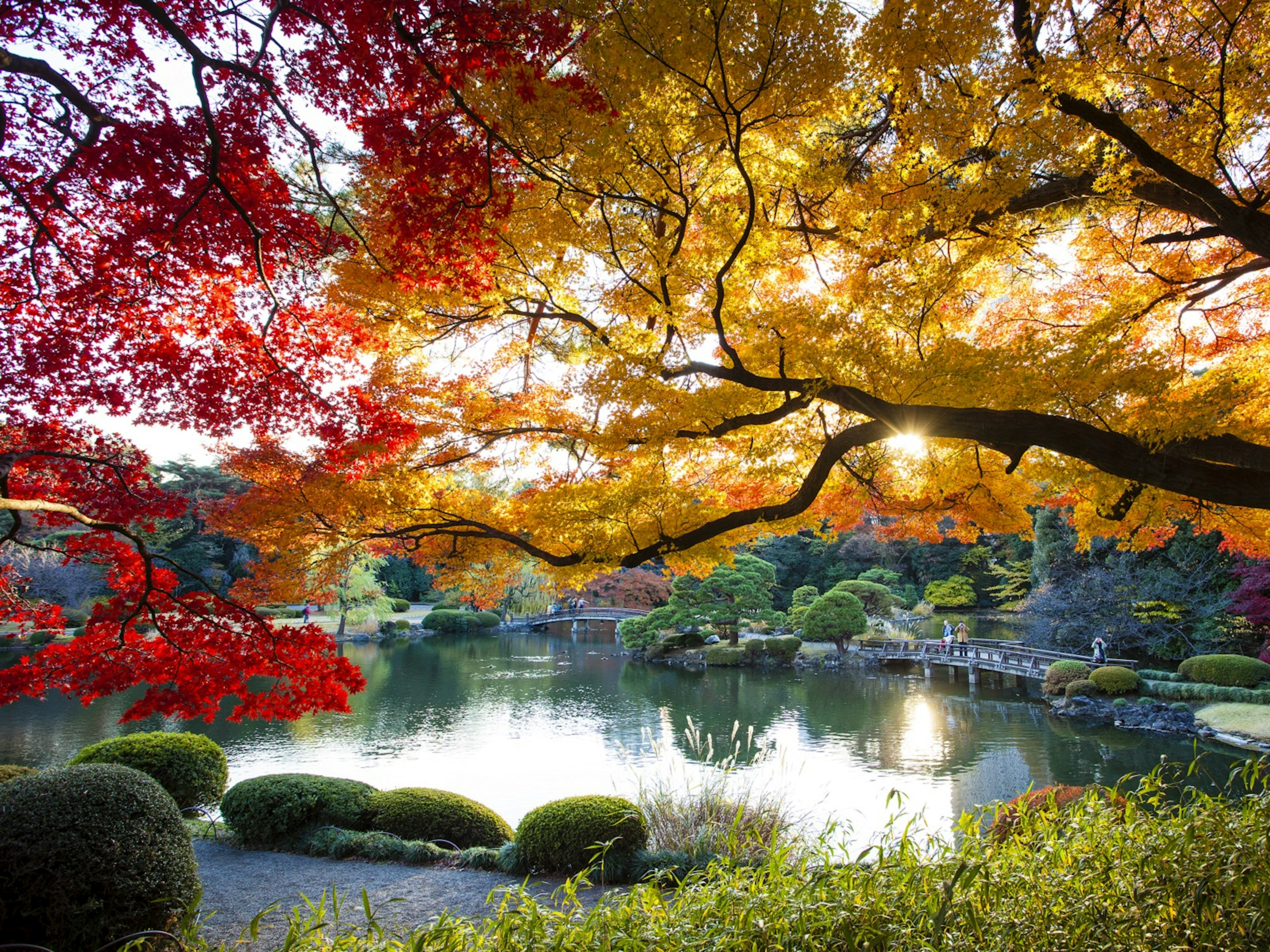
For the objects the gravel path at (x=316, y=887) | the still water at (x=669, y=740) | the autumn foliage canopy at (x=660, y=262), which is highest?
the autumn foliage canopy at (x=660, y=262)

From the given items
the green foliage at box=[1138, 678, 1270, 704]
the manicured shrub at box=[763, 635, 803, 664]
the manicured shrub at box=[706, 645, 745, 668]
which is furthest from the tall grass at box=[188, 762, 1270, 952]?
the manicured shrub at box=[706, 645, 745, 668]

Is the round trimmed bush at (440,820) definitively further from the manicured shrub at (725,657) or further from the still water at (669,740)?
the manicured shrub at (725,657)

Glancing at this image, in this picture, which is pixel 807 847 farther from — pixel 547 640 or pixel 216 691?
pixel 547 640

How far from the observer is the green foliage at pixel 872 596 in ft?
70.6

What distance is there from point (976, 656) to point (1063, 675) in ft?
8.54

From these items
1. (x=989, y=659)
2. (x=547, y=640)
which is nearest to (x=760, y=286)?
(x=989, y=659)

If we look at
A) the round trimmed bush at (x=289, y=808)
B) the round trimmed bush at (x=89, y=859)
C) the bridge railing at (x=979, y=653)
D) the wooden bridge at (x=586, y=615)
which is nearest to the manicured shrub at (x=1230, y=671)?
the bridge railing at (x=979, y=653)

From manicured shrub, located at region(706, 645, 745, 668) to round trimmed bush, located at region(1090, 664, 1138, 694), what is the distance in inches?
344

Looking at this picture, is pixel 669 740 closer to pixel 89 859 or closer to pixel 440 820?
pixel 440 820

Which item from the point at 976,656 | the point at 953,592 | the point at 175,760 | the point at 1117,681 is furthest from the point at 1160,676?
the point at 175,760

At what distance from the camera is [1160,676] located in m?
12.5

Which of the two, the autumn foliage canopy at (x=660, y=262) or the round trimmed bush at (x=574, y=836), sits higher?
the autumn foliage canopy at (x=660, y=262)

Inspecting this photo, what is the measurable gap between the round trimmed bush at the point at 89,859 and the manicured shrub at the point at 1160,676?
602 inches

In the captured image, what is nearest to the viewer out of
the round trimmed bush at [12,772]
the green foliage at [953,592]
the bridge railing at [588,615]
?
the round trimmed bush at [12,772]
